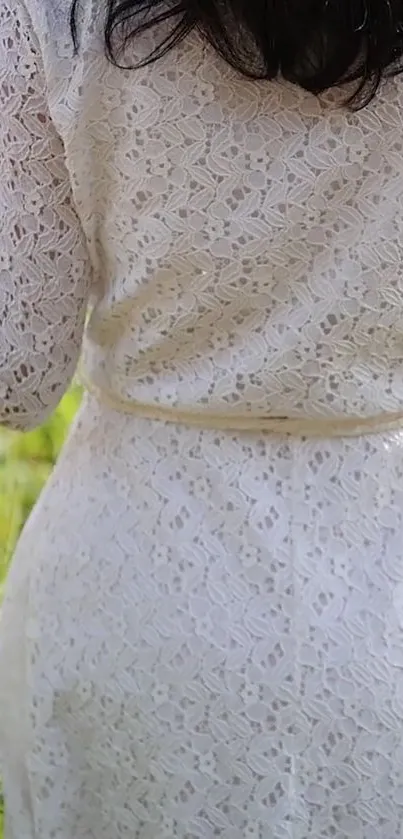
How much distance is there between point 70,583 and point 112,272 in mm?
269

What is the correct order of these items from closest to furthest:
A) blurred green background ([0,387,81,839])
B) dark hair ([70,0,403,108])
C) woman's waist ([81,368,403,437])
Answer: dark hair ([70,0,403,108]), woman's waist ([81,368,403,437]), blurred green background ([0,387,81,839])

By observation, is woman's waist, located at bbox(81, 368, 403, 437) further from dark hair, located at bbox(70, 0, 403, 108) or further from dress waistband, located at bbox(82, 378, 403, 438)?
dark hair, located at bbox(70, 0, 403, 108)

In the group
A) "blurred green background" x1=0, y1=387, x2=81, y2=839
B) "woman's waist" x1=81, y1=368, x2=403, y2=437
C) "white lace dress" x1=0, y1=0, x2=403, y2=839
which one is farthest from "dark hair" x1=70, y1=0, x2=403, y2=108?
"blurred green background" x1=0, y1=387, x2=81, y2=839

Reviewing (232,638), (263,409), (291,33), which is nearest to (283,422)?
(263,409)

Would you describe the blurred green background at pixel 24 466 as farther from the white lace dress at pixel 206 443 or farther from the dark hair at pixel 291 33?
the dark hair at pixel 291 33

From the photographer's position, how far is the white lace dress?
0.88 metres

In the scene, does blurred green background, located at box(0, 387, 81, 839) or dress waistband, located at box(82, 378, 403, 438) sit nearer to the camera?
dress waistband, located at box(82, 378, 403, 438)

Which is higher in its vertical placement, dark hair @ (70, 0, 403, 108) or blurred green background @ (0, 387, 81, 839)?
dark hair @ (70, 0, 403, 108)

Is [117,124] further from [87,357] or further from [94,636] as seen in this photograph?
[94,636]

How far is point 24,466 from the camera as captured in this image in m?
2.12

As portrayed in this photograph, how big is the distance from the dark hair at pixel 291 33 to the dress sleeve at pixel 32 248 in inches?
3.6

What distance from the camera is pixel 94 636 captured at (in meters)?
0.99

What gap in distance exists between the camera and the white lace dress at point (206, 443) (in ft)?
2.89

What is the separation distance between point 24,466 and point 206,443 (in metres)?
1.18
